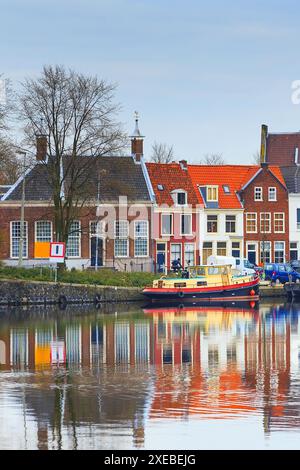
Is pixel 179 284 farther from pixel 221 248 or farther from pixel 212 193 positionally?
pixel 212 193

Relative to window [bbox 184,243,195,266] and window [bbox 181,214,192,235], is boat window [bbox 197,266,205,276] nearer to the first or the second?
window [bbox 184,243,195,266]

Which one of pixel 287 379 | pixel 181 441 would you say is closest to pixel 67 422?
pixel 181 441

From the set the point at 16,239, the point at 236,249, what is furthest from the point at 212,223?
the point at 16,239

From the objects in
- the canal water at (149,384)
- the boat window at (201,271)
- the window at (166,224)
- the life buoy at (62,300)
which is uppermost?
the window at (166,224)

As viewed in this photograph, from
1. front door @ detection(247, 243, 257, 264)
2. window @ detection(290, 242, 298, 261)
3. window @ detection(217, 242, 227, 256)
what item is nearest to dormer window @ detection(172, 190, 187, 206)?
window @ detection(217, 242, 227, 256)

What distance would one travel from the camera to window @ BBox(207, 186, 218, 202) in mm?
97938

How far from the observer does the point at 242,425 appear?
29422 millimetres

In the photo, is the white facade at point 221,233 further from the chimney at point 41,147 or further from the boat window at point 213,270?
the chimney at point 41,147

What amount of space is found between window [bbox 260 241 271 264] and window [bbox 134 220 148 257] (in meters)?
10.8

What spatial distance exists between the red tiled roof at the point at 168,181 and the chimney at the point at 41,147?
14.4 metres

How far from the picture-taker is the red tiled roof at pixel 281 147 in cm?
11219

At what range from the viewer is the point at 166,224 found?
9381 cm

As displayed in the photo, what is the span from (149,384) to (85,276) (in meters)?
42.2

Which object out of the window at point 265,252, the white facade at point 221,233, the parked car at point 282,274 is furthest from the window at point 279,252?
the parked car at point 282,274
